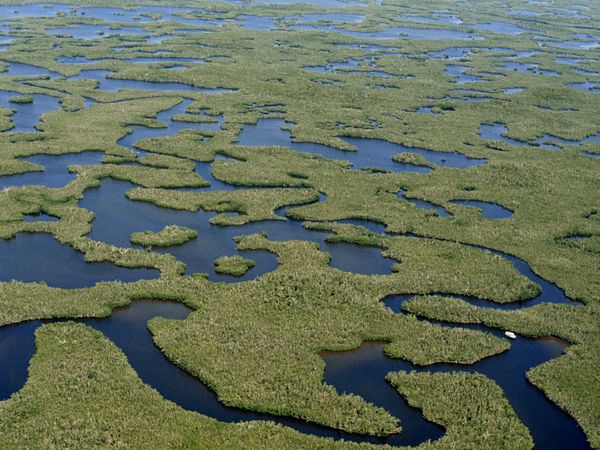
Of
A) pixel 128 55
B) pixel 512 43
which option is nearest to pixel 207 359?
pixel 128 55

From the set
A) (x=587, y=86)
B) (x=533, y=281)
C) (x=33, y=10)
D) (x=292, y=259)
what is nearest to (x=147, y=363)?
(x=292, y=259)

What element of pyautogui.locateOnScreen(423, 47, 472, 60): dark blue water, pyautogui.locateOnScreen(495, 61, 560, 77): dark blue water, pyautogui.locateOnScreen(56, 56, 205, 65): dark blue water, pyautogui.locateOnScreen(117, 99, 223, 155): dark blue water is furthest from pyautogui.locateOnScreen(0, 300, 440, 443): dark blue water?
pyautogui.locateOnScreen(423, 47, 472, 60): dark blue water

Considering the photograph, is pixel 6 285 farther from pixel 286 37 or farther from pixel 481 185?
pixel 286 37

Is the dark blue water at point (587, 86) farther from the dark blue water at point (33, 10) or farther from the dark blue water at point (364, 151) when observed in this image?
the dark blue water at point (33, 10)

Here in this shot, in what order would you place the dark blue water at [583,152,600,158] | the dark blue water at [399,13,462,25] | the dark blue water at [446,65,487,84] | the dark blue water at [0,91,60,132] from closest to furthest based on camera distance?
the dark blue water at [0,91,60,132], the dark blue water at [583,152,600,158], the dark blue water at [446,65,487,84], the dark blue water at [399,13,462,25]

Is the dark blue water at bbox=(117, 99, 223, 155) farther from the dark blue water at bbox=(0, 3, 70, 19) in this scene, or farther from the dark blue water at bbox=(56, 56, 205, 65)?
the dark blue water at bbox=(0, 3, 70, 19)

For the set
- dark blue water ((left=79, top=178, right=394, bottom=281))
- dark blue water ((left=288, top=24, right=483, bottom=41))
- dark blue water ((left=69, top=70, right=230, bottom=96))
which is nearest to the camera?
dark blue water ((left=79, top=178, right=394, bottom=281))
